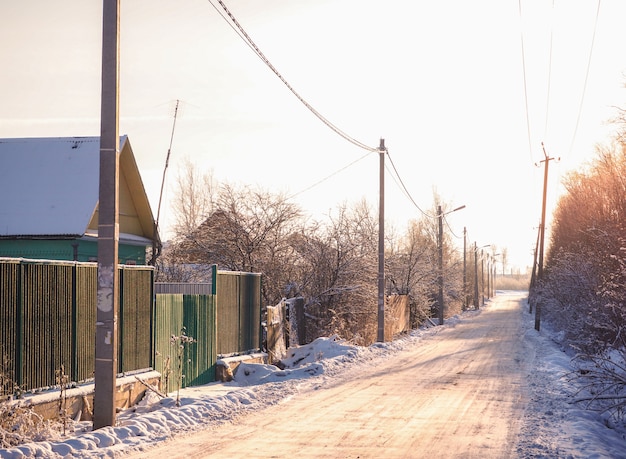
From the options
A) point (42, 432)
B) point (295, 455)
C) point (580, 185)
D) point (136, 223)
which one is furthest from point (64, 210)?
point (580, 185)

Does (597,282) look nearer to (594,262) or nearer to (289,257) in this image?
(594,262)

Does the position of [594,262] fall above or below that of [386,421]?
above

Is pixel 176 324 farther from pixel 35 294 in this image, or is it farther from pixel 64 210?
pixel 64 210

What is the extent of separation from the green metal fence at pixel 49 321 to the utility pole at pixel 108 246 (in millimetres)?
1181

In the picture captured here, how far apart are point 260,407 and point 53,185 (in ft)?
40.2

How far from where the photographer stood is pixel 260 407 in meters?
12.3

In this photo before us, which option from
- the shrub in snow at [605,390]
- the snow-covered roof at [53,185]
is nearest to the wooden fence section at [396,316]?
the snow-covered roof at [53,185]

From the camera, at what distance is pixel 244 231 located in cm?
2505

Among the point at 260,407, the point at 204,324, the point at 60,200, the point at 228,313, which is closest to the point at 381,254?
the point at 228,313

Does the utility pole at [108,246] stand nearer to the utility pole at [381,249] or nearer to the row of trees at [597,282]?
the row of trees at [597,282]

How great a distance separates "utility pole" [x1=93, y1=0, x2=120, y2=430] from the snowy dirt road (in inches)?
47.2

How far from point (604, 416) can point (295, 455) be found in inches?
254

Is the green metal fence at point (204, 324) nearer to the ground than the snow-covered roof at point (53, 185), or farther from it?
nearer to the ground

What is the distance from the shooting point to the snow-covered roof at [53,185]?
19906 millimetres
